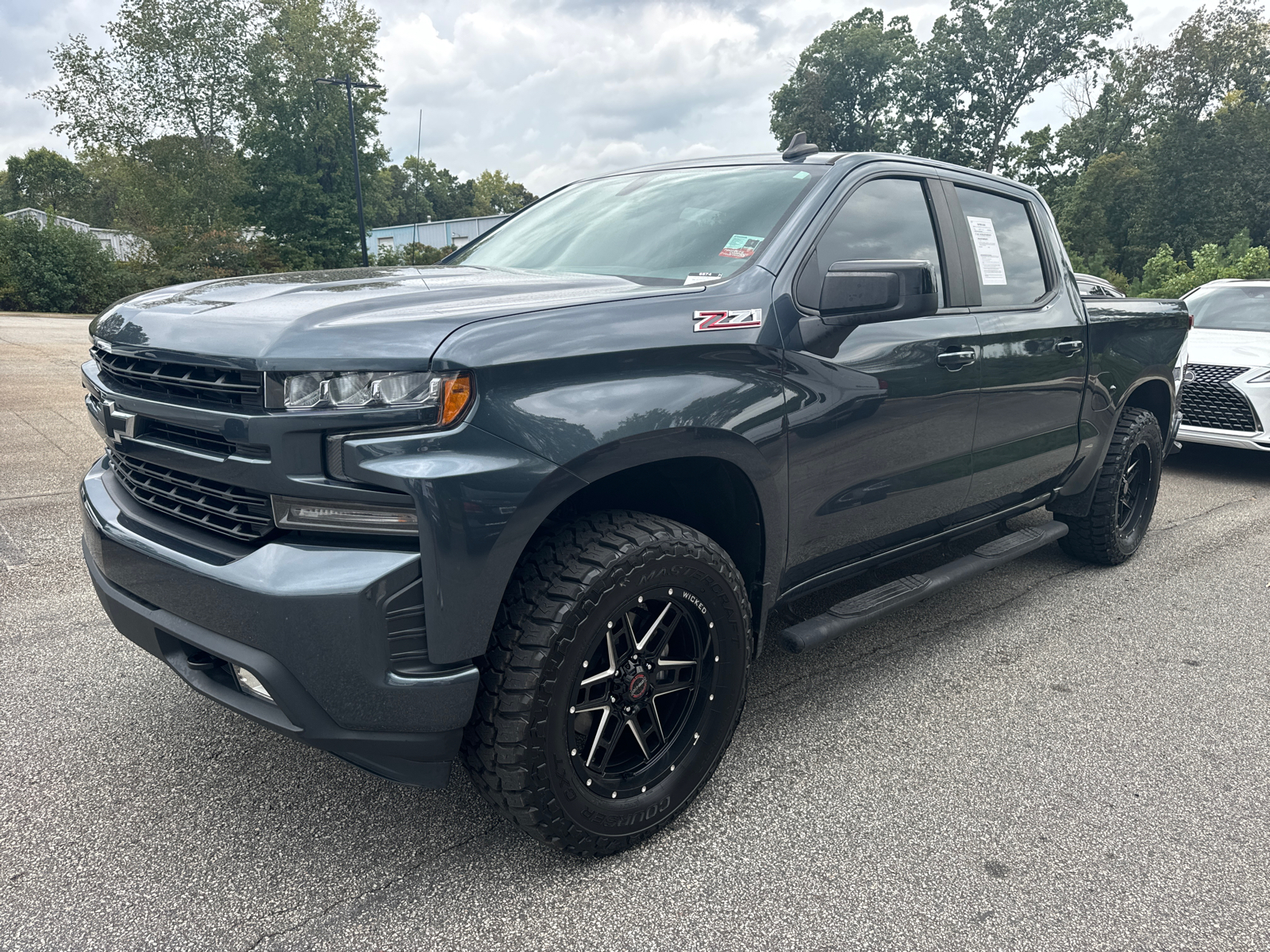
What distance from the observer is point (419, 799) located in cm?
238

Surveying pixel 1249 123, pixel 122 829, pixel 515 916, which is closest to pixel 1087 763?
pixel 515 916

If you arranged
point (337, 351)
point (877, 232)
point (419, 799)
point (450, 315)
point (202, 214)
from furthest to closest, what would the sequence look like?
1. point (202, 214)
2. point (877, 232)
3. point (419, 799)
4. point (450, 315)
5. point (337, 351)

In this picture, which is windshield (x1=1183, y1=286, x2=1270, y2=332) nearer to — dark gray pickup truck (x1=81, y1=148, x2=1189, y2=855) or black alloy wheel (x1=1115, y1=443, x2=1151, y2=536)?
black alloy wheel (x1=1115, y1=443, x2=1151, y2=536)

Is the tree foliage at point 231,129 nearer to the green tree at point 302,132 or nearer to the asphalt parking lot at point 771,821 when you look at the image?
the green tree at point 302,132

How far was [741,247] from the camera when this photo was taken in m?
2.56

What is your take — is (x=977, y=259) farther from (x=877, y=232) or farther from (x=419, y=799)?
(x=419, y=799)

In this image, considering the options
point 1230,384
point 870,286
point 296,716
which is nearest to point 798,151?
point 870,286

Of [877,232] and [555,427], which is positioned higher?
[877,232]

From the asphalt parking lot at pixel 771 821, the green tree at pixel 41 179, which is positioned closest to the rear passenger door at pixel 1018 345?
the asphalt parking lot at pixel 771 821

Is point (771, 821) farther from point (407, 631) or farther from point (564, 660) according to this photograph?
point (407, 631)

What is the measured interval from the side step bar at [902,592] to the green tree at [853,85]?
57.0 m

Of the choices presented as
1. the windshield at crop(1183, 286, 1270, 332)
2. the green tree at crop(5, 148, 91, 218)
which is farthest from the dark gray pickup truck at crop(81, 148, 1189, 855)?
the green tree at crop(5, 148, 91, 218)

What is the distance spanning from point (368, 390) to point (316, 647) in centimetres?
52

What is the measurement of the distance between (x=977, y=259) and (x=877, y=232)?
0.64 metres
